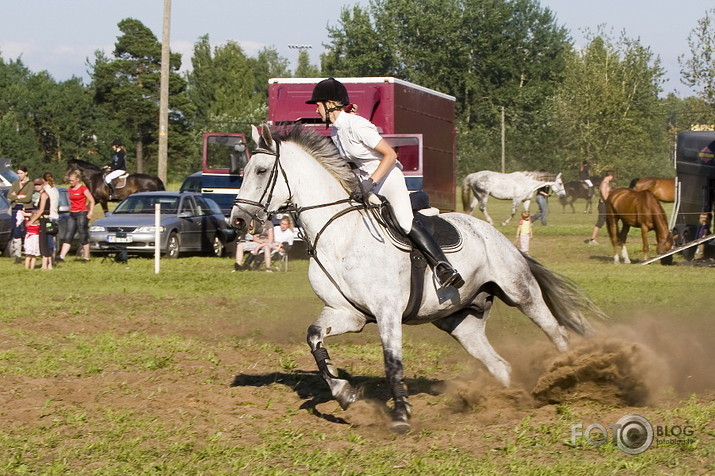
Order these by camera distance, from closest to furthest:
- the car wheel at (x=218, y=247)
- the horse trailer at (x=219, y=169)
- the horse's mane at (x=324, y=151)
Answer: the horse's mane at (x=324, y=151), the car wheel at (x=218, y=247), the horse trailer at (x=219, y=169)

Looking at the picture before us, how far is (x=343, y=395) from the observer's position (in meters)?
7.77

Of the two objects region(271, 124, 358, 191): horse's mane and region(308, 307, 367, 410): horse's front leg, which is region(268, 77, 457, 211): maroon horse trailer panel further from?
region(308, 307, 367, 410): horse's front leg

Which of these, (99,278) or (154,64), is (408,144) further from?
(154,64)

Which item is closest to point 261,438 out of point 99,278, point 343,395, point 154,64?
point 343,395

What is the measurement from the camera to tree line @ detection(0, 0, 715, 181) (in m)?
63.4

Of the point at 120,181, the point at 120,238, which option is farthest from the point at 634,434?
the point at 120,181

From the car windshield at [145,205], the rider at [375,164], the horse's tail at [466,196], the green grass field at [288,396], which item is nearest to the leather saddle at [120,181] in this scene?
the car windshield at [145,205]

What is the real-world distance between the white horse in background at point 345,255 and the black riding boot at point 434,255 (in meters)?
0.13

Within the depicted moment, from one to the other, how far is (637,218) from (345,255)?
17.8 metres

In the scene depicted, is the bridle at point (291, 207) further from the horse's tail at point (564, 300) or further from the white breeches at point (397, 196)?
the horse's tail at point (564, 300)

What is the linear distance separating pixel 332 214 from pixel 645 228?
17.8m

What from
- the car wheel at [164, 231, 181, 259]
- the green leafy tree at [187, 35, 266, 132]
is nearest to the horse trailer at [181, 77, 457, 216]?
the car wheel at [164, 231, 181, 259]

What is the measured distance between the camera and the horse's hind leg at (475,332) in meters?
9.04

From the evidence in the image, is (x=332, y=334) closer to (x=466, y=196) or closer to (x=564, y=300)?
(x=564, y=300)
